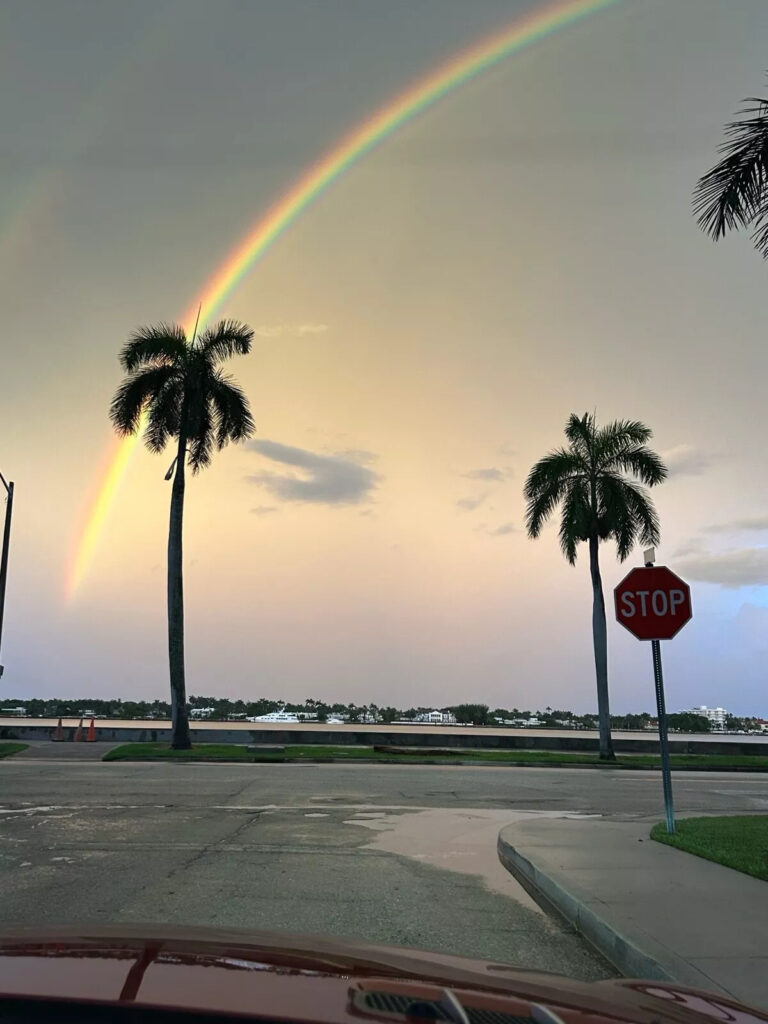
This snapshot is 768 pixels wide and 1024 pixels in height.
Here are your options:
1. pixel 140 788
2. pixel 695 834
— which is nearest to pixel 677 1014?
pixel 695 834

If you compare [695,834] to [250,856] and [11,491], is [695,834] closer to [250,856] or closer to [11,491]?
[250,856]

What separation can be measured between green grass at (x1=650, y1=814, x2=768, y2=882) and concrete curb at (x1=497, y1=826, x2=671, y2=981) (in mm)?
1979

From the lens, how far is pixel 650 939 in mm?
5695

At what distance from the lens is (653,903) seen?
675 centimetres

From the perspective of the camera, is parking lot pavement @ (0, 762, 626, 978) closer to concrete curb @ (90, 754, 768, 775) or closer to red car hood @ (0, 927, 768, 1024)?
red car hood @ (0, 927, 768, 1024)

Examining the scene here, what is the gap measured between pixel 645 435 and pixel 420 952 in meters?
27.8

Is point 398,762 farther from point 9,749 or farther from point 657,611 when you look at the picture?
point 657,611

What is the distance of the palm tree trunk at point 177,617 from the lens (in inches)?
1026

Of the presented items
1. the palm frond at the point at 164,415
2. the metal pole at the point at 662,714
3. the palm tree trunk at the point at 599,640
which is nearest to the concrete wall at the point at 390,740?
the palm tree trunk at the point at 599,640

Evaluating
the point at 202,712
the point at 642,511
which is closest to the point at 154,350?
the point at 642,511

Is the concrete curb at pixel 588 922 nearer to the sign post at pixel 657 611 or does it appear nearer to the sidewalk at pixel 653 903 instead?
the sidewalk at pixel 653 903

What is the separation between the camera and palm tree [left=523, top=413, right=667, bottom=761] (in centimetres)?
2859

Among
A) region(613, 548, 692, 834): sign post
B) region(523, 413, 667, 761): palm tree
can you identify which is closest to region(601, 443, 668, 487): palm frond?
region(523, 413, 667, 761): palm tree

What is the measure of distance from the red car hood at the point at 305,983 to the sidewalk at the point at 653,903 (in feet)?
8.24
